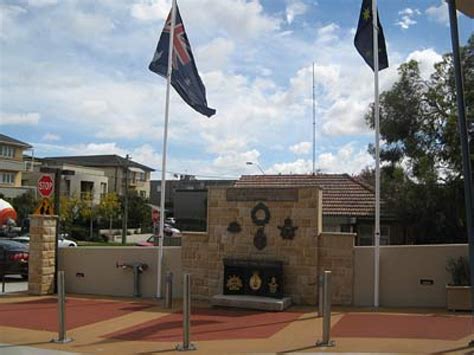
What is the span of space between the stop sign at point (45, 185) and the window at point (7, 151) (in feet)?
202

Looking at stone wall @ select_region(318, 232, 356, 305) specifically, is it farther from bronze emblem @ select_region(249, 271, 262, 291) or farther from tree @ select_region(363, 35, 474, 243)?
tree @ select_region(363, 35, 474, 243)

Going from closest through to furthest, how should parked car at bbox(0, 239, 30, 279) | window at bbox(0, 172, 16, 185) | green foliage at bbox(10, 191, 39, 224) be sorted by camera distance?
parked car at bbox(0, 239, 30, 279), green foliage at bbox(10, 191, 39, 224), window at bbox(0, 172, 16, 185)

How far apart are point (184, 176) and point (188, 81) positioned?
96.2 m

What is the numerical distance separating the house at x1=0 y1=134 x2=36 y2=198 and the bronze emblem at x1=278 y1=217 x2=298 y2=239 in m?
60.0

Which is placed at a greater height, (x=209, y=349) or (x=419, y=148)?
(x=419, y=148)

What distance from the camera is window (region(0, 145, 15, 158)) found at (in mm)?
74419

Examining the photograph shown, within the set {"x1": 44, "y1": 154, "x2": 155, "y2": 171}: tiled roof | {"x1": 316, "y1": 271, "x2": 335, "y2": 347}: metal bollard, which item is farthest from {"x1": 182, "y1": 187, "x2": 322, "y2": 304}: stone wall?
{"x1": 44, "y1": 154, "x2": 155, "y2": 171}: tiled roof

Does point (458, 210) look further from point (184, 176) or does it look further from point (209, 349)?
point (184, 176)

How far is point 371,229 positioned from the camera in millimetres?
→ 27047

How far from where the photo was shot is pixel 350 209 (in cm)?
2673

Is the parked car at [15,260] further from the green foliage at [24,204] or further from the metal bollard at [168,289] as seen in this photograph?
the green foliage at [24,204]

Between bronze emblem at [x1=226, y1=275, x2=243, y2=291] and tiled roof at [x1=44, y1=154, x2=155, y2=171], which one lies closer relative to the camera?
bronze emblem at [x1=226, y1=275, x2=243, y2=291]

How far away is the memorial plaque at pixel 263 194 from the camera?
48.2ft

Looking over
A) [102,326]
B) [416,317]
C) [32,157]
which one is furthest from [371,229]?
[32,157]
